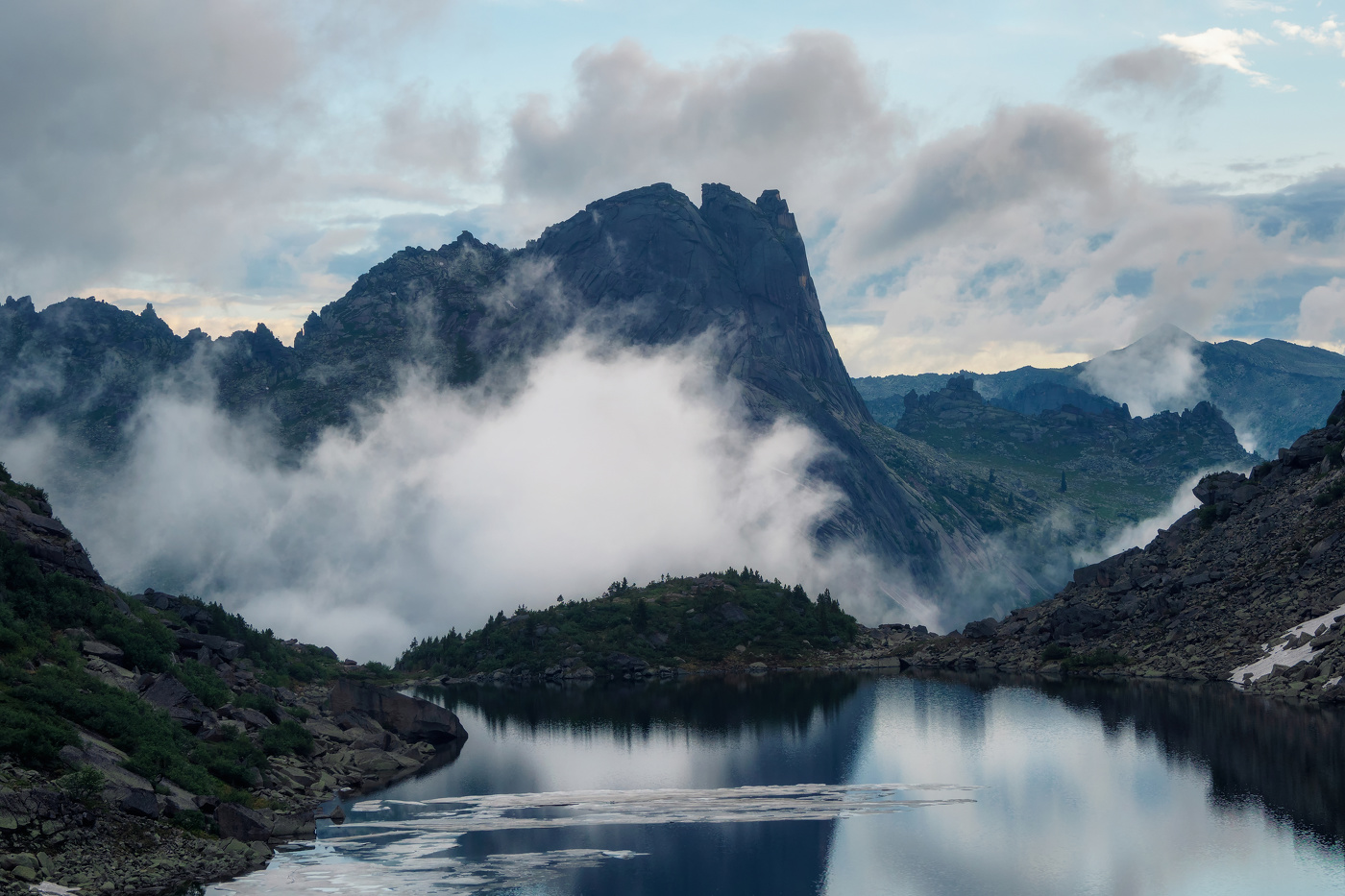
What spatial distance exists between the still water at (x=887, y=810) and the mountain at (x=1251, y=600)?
7.89 meters

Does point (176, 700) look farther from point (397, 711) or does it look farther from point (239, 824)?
point (397, 711)

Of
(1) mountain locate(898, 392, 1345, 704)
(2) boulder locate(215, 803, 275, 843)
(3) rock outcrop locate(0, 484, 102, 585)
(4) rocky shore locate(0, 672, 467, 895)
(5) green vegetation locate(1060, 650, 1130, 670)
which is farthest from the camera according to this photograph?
(5) green vegetation locate(1060, 650, 1130, 670)

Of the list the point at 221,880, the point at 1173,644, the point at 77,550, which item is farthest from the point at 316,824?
the point at 1173,644

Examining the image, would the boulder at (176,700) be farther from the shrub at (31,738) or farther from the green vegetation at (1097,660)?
the green vegetation at (1097,660)

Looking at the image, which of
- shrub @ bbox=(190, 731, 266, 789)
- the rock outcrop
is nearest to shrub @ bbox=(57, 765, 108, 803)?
shrub @ bbox=(190, 731, 266, 789)

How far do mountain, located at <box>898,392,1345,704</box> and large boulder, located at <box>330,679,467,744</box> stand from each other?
10482 centimetres

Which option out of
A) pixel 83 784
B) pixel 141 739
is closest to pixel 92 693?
pixel 141 739

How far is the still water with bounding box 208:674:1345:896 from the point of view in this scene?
68.4m

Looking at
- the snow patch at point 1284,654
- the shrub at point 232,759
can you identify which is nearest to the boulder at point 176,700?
the shrub at point 232,759

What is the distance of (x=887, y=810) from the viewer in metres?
90.4

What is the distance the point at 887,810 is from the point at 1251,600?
9834 centimetres

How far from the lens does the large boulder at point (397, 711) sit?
416 feet

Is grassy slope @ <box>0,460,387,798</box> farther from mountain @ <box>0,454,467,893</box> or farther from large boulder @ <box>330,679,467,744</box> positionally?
large boulder @ <box>330,679,467,744</box>

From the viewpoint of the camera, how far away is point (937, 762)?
114 meters
